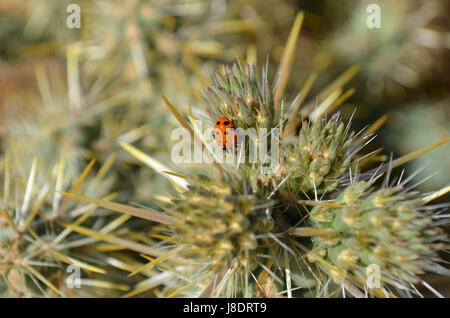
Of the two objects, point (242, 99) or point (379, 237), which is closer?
point (379, 237)

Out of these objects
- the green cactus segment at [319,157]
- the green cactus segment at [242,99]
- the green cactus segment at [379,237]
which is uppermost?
the green cactus segment at [242,99]

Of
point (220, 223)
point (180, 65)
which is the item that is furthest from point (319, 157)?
point (180, 65)

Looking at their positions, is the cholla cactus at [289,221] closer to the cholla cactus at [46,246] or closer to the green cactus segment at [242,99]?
the green cactus segment at [242,99]

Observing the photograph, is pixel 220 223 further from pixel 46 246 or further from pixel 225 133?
pixel 46 246

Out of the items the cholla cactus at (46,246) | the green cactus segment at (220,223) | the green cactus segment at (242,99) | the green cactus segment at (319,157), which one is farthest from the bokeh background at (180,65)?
the green cactus segment at (220,223)

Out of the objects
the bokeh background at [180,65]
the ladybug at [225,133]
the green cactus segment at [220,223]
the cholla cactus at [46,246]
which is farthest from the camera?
the bokeh background at [180,65]

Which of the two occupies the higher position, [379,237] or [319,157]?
[319,157]
